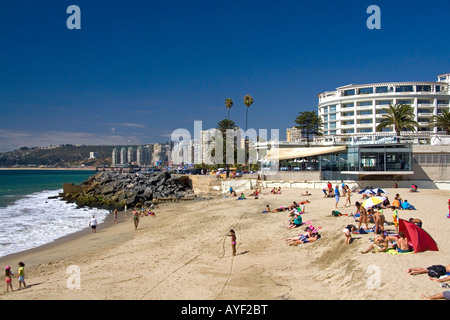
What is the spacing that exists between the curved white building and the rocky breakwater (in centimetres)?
2902

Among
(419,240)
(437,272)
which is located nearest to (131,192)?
(419,240)

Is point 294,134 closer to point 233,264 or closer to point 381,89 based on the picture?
point 381,89

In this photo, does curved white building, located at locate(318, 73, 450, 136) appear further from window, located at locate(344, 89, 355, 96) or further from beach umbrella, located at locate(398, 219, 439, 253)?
beach umbrella, located at locate(398, 219, 439, 253)

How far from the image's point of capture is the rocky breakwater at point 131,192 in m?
38.9

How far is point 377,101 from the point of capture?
5762 centimetres

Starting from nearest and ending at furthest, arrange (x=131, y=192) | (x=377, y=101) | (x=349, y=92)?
(x=131, y=192) < (x=377, y=101) < (x=349, y=92)

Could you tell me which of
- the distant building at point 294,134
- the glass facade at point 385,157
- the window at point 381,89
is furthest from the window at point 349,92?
the glass facade at point 385,157

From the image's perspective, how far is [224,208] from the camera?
2600 cm

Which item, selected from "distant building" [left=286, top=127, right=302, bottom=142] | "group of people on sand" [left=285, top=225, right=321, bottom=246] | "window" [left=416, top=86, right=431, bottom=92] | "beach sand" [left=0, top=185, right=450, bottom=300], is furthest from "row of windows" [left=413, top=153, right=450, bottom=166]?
"window" [left=416, top=86, right=431, bottom=92]

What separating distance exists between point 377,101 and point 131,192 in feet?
139

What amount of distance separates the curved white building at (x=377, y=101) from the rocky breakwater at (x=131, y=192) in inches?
1142

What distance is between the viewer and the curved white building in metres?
56.2
